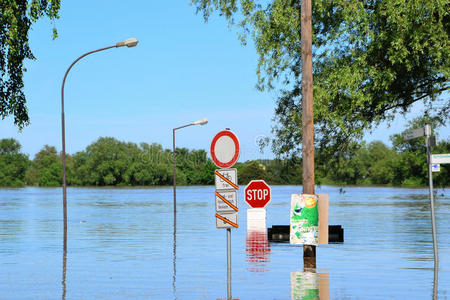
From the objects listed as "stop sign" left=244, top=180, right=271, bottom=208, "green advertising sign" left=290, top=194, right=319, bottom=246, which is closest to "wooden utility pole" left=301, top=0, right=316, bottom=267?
"green advertising sign" left=290, top=194, right=319, bottom=246

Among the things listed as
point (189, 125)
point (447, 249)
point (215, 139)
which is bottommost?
point (447, 249)

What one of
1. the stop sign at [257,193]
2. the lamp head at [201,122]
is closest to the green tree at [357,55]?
the stop sign at [257,193]

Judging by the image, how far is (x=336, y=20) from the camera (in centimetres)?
2114

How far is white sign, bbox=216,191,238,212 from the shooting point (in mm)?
12500

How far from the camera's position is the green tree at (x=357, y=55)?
65.7 ft

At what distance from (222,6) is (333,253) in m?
8.41

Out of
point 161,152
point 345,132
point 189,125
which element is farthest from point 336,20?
point 161,152

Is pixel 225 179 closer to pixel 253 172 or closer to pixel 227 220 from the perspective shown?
pixel 227 220

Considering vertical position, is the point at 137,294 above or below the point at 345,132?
below

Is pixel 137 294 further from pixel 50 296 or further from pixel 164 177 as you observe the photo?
pixel 164 177

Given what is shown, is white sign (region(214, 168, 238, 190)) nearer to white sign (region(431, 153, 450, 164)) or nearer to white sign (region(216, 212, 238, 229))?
white sign (region(216, 212, 238, 229))

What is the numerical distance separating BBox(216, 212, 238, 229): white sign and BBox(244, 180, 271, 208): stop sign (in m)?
21.3

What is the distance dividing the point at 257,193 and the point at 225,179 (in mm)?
27349

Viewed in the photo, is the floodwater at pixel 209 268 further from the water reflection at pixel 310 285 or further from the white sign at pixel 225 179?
the white sign at pixel 225 179
